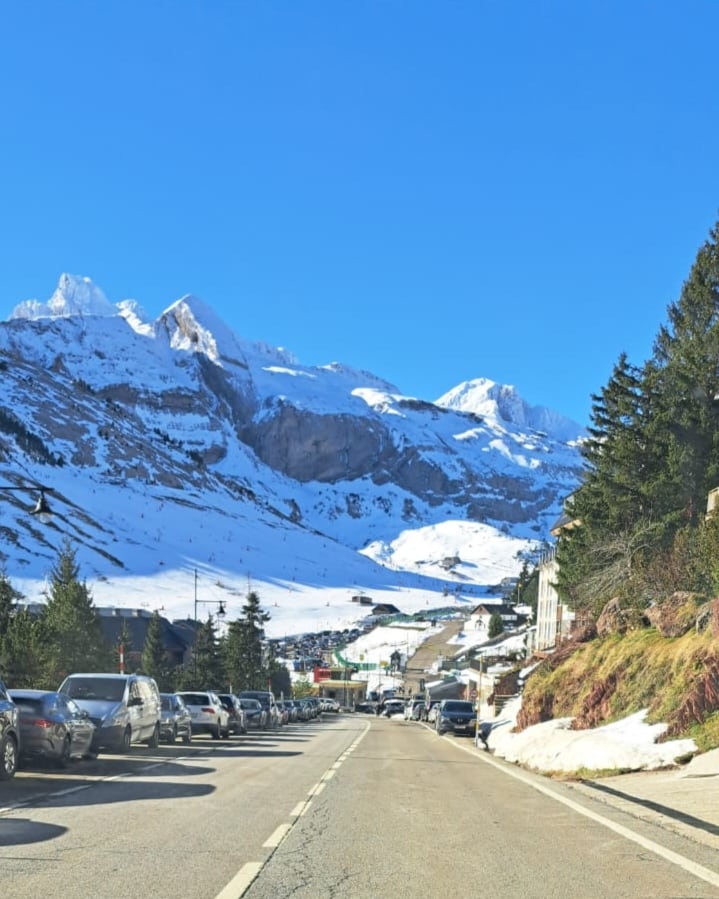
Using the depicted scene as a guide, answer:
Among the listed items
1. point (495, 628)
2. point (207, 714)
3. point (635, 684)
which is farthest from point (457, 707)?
point (495, 628)

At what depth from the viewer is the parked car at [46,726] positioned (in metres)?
17.0

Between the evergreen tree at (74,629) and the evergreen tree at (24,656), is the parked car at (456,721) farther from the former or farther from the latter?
the evergreen tree at (74,629)

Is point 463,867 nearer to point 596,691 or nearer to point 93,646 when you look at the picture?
point 596,691

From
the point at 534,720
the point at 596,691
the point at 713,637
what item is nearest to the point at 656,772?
the point at 713,637

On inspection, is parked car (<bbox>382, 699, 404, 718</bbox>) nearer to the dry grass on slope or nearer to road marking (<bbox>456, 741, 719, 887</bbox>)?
the dry grass on slope

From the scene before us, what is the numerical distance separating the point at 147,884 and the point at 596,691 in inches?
702

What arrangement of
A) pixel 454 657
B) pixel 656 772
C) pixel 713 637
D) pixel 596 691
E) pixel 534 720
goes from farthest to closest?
pixel 454 657
pixel 534 720
pixel 596 691
pixel 713 637
pixel 656 772

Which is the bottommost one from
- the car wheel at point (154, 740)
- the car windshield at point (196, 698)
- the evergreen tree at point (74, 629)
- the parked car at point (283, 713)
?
the parked car at point (283, 713)

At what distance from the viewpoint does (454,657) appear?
136 meters

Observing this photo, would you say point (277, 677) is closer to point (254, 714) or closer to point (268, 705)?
point (268, 705)

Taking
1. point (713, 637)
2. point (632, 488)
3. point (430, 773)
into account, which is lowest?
point (430, 773)

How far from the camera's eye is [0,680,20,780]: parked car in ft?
48.8

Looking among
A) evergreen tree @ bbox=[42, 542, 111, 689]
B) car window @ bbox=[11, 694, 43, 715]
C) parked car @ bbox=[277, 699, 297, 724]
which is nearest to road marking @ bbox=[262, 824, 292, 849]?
car window @ bbox=[11, 694, 43, 715]

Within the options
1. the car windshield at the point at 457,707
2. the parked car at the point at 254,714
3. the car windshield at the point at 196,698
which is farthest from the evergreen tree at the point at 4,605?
the car windshield at the point at 457,707
